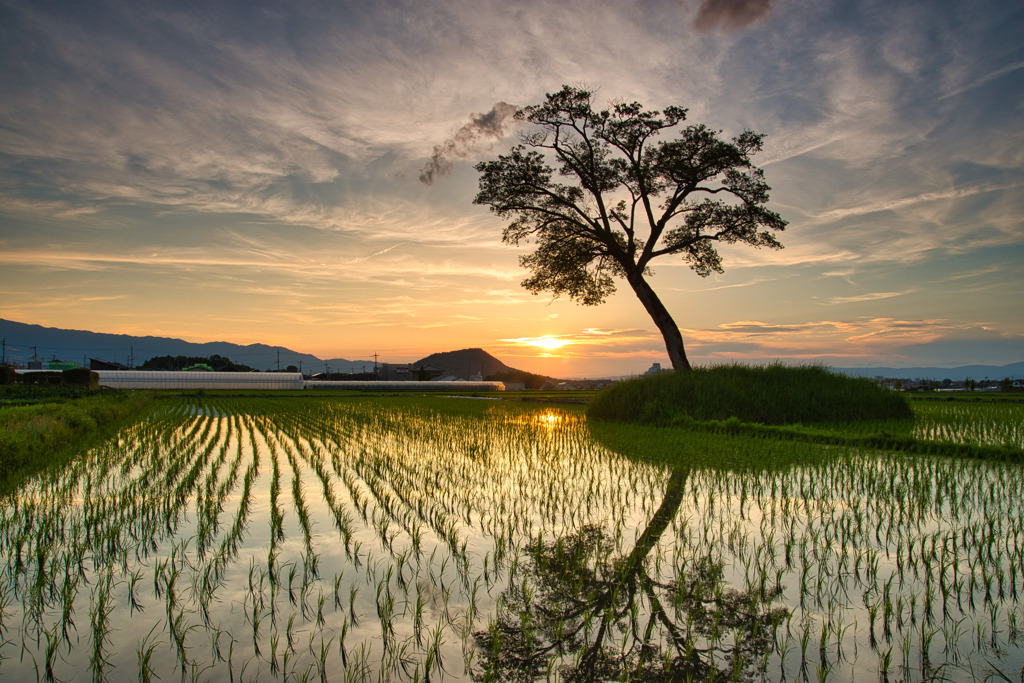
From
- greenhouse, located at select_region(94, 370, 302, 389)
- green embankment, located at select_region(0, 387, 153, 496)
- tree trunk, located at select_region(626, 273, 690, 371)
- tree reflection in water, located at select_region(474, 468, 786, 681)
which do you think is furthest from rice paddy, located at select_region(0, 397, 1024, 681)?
greenhouse, located at select_region(94, 370, 302, 389)

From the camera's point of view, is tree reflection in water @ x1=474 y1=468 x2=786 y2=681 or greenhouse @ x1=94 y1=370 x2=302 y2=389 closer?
tree reflection in water @ x1=474 y1=468 x2=786 y2=681

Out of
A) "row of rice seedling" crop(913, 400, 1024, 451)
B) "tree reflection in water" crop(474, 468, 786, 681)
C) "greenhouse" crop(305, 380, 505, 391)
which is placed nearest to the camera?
"tree reflection in water" crop(474, 468, 786, 681)

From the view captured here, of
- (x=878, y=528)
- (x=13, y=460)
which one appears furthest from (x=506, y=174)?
(x=878, y=528)

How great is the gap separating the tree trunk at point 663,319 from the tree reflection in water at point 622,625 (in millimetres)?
20917

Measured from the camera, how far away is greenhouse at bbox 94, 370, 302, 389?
5700 centimetres

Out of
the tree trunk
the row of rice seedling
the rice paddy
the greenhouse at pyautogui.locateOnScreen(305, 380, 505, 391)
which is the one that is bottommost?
the greenhouse at pyautogui.locateOnScreen(305, 380, 505, 391)

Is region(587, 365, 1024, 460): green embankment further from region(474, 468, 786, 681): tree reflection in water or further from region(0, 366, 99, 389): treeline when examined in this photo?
region(0, 366, 99, 389): treeline

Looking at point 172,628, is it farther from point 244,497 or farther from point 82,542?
point 244,497

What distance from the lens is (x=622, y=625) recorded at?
4246mm

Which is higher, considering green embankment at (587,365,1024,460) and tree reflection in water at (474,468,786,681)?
green embankment at (587,365,1024,460)

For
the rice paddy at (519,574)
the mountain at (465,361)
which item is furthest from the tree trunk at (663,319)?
the mountain at (465,361)

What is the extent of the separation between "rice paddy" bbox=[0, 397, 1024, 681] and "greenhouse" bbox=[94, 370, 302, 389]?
176 feet

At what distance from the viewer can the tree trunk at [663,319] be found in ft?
84.6

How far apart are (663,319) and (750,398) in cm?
757
